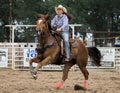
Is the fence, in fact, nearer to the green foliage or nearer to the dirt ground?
the dirt ground

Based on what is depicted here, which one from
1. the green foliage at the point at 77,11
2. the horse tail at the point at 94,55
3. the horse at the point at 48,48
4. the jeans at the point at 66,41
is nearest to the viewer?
the horse at the point at 48,48

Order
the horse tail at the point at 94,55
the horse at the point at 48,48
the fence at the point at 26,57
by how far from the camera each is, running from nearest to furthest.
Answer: the horse at the point at 48,48 < the horse tail at the point at 94,55 < the fence at the point at 26,57

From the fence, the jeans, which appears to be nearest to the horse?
the jeans

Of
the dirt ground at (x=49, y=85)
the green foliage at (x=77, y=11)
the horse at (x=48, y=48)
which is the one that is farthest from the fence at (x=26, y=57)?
the green foliage at (x=77, y=11)

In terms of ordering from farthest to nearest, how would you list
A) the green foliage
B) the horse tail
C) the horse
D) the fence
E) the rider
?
the green foliage < the fence < the horse tail < the rider < the horse

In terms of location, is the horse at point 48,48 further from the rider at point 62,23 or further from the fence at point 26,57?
Result: the fence at point 26,57

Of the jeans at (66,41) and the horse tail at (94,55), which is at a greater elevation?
the jeans at (66,41)

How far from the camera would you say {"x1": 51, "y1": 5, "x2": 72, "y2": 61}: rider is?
35.4 ft

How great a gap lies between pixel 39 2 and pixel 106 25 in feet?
25.4

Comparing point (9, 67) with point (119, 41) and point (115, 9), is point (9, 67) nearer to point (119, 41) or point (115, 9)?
point (119, 41)

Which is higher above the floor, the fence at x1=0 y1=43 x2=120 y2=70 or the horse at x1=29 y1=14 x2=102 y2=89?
the horse at x1=29 y1=14 x2=102 y2=89

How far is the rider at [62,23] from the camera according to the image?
35.4ft

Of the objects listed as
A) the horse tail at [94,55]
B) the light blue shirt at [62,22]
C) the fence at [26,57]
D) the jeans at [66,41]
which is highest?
the light blue shirt at [62,22]

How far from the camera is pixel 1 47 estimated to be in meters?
21.5
